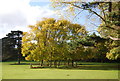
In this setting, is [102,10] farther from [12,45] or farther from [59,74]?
[12,45]

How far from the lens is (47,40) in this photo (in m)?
25.9

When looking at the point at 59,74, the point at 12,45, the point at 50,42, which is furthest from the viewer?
the point at 12,45

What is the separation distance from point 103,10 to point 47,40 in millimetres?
17325

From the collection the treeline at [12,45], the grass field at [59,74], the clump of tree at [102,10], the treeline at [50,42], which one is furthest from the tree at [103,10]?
the treeline at [12,45]

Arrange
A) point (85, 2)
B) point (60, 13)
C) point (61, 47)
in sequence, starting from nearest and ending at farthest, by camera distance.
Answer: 1. point (85, 2)
2. point (60, 13)
3. point (61, 47)

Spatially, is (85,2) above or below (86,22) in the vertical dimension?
above

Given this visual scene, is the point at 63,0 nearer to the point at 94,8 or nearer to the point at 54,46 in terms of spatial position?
the point at 94,8

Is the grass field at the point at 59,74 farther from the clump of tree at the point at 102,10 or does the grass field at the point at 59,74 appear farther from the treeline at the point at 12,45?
the treeline at the point at 12,45

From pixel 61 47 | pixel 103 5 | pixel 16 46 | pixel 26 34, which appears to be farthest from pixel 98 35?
pixel 16 46

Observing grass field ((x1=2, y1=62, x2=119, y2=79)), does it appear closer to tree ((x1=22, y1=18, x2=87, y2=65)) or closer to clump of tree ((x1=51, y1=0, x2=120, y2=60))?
clump of tree ((x1=51, y1=0, x2=120, y2=60))

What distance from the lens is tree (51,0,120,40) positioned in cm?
827

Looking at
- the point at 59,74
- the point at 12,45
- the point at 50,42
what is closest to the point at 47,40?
the point at 50,42

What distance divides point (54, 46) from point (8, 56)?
16.4 meters

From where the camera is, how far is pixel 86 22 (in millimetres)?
9594
